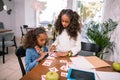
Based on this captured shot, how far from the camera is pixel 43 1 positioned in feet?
16.7

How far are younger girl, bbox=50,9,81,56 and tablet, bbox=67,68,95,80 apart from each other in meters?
0.50

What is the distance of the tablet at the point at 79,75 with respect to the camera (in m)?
0.88

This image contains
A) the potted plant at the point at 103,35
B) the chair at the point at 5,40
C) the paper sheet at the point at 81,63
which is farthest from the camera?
the chair at the point at 5,40

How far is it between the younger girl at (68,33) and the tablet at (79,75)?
503 millimetres

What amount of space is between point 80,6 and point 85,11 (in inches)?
12.3

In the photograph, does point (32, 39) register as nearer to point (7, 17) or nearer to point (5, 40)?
point (5, 40)

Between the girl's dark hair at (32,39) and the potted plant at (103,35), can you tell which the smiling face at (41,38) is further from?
the potted plant at (103,35)

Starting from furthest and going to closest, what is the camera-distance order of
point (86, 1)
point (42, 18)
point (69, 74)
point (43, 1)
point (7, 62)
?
point (42, 18) → point (43, 1) → point (86, 1) → point (7, 62) → point (69, 74)

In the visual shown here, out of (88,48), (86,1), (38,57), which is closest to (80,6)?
(86,1)

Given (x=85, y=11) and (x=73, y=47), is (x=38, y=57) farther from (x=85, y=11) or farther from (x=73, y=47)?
(x=85, y=11)

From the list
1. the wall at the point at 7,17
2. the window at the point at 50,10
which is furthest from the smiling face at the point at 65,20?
the wall at the point at 7,17

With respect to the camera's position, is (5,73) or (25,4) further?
(25,4)

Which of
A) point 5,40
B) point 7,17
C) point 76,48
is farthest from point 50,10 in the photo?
point 76,48

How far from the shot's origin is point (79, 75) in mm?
907
